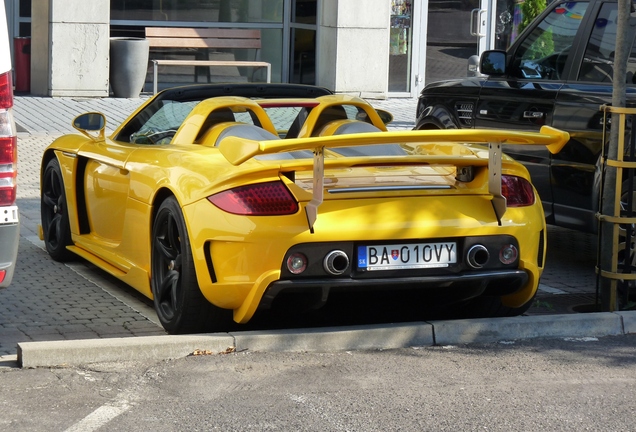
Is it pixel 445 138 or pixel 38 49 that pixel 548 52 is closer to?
pixel 445 138

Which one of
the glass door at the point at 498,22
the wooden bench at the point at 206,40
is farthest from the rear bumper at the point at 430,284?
the glass door at the point at 498,22

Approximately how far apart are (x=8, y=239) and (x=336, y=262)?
151cm

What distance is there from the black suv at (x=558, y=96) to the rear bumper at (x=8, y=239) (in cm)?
381

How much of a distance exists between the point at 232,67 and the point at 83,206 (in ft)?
44.5

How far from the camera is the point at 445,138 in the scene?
5.54 meters

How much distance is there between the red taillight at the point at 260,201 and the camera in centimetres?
552

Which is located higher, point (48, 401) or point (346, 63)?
point (346, 63)

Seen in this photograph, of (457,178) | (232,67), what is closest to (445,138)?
(457,178)

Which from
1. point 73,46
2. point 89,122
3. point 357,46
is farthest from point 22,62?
point 89,122

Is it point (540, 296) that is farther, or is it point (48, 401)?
point (540, 296)

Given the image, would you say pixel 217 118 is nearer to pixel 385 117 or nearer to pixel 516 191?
pixel 385 117

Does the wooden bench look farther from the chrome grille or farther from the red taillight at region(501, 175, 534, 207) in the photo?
the red taillight at region(501, 175, 534, 207)

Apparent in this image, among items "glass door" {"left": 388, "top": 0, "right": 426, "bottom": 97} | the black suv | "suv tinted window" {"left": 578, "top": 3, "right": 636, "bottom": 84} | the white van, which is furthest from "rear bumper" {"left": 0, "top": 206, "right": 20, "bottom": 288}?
"glass door" {"left": 388, "top": 0, "right": 426, "bottom": 97}

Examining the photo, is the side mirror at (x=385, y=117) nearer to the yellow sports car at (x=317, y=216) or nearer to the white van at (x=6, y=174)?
the yellow sports car at (x=317, y=216)
